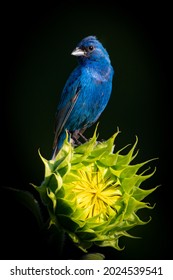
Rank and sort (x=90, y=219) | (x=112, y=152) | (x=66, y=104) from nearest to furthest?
1. (x=90, y=219)
2. (x=112, y=152)
3. (x=66, y=104)

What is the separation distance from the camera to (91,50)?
4848 millimetres

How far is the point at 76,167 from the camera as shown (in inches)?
116

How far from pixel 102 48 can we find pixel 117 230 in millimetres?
2292

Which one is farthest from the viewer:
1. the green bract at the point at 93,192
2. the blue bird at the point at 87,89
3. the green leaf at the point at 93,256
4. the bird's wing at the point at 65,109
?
the blue bird at the point at 87,89

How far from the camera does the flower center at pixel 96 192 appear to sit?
286cm

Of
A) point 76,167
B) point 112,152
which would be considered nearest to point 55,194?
point 76,167

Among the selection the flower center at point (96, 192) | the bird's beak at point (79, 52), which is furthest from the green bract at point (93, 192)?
the bird's beak at point (79, 52)

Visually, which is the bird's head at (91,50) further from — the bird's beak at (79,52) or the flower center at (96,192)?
the flower center at (96,192)

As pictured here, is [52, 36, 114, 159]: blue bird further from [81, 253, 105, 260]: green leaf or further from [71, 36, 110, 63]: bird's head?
[81, 253, 105, 260]: green leaf

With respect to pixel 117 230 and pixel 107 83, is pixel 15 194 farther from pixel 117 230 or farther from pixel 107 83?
pixel 107 83

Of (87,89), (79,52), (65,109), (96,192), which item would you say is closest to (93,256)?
(96,192)

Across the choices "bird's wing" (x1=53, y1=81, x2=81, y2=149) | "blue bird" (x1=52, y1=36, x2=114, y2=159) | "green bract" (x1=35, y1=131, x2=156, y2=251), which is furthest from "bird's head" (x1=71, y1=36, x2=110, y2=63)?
"green bract" (x1=35, y1=131, x2=156, y2=251)

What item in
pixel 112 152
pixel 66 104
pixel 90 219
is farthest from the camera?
pixel 66 104

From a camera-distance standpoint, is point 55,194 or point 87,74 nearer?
point 55,194
